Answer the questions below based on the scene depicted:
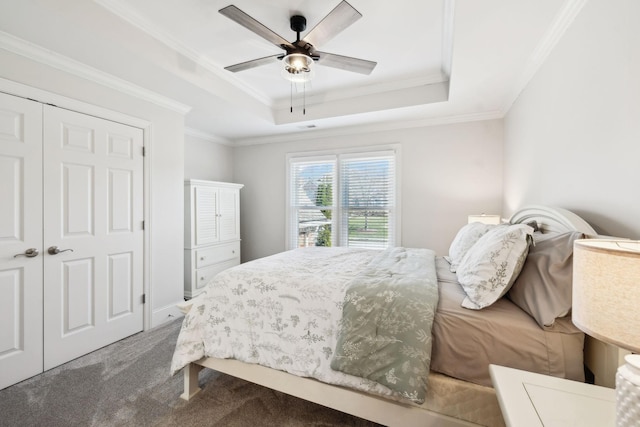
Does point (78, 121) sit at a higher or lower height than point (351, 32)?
lower

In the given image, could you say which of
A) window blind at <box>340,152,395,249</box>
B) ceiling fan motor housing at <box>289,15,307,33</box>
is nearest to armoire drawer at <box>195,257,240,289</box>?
window blind at <box>340,152,395,249</box>

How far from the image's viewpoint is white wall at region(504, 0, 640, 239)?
1.13 metres

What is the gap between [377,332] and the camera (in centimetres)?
135

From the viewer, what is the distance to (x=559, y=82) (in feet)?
5.81

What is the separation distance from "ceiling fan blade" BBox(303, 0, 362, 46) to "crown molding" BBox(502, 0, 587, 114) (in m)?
1.23

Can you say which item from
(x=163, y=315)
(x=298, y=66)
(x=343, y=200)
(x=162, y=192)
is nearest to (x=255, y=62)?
(x=298, y=66)

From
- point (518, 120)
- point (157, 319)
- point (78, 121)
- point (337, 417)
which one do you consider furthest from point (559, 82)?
point (157, 319)

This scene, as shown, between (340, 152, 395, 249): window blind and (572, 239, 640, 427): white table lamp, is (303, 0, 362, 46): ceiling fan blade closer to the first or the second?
(572, 239, 640, 427): white table lamp

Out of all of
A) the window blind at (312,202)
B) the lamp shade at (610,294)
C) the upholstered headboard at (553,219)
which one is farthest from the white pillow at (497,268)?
the window blind at (312,202)

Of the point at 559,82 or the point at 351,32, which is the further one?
the point at 351,32

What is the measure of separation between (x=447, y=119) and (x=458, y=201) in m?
1.07

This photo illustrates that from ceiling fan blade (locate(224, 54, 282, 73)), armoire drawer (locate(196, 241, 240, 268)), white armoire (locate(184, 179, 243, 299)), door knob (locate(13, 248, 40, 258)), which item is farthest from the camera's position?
armoire drawer (locate(196, 241, 240, 268))

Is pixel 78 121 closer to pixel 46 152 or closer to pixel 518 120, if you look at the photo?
pixel 46 152

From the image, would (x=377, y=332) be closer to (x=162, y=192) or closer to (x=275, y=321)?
(x=275, y=321)
